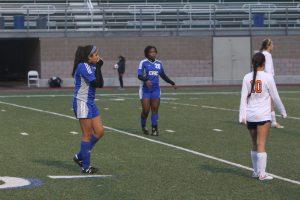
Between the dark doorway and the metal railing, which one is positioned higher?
the metal railing

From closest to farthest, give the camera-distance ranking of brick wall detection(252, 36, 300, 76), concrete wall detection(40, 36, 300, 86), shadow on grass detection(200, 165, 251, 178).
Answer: shadow on grass detection(200, 165, 251, 178), concrete wall detection(40, 36, 300, 86), brick wall detection(252, 36, 300, 76)

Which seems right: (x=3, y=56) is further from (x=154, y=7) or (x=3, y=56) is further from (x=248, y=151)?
(x=248, y=151)

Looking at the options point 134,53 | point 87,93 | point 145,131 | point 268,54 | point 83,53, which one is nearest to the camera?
point 83,53

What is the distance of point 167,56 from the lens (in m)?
40.9

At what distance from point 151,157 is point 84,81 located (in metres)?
2.11

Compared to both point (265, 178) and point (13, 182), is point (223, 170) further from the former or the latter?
point (13, 182)

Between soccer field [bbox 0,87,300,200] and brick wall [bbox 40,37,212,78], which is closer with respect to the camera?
soccer field [bbox 0,87,300,200]

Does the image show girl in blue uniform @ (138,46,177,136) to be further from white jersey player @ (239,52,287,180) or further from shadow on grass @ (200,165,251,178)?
white jersey player @ (239,52,287,180)

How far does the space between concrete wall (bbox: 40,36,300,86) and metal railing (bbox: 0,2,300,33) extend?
709 millimetres

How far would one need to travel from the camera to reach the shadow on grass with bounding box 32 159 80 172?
37.1 feet

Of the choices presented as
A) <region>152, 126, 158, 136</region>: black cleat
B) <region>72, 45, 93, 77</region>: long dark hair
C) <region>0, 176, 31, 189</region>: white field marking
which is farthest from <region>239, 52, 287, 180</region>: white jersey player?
<region>152, 126, 158, 136</region>: black cleat

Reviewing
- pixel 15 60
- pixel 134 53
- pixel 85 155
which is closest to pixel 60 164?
pixel 85 155

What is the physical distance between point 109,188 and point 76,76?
1.90 metres

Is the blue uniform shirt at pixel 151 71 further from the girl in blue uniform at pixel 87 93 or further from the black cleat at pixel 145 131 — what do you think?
the girl in blue uniform at pixel 87 93
